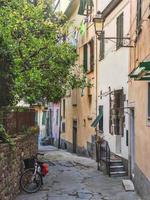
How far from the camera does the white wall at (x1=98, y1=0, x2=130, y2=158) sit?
58.2ft

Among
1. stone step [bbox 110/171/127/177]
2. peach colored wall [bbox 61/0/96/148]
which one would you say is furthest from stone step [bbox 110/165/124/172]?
peach colored wall [bbox 61/0/96/148]

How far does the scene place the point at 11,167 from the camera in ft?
42.3

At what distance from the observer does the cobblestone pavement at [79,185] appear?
13.8m

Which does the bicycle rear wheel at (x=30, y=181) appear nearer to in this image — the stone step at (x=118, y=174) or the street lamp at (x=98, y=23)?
the stone step at (x=118, y=174)

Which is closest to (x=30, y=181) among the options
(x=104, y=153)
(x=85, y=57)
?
(x=104, y=153)

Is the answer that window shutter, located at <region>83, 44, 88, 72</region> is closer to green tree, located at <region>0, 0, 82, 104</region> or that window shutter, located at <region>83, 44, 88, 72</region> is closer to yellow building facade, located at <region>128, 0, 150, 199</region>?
green tree, located at <region>0, 0, 82, 104</region>

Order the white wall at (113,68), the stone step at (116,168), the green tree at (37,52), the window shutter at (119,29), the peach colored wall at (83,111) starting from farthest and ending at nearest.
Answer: the peach colored wall at (83,111)
the green tree at (37,52)
the window shutter at (119,29)
the stone step at (116,168)
the white wall at (113,68)

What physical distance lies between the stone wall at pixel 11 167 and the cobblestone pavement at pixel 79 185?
66 cm

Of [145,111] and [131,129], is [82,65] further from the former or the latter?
[145,111]

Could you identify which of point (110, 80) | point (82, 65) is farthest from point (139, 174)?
point (82, 65)

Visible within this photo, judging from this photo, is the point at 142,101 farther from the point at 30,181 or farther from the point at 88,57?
the point at 88,57

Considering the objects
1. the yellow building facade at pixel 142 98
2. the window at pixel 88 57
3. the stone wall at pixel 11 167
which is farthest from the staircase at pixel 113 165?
the window at pixel 88 57

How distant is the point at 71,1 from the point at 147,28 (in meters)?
19.5

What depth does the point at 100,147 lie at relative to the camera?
19828 millimetres
